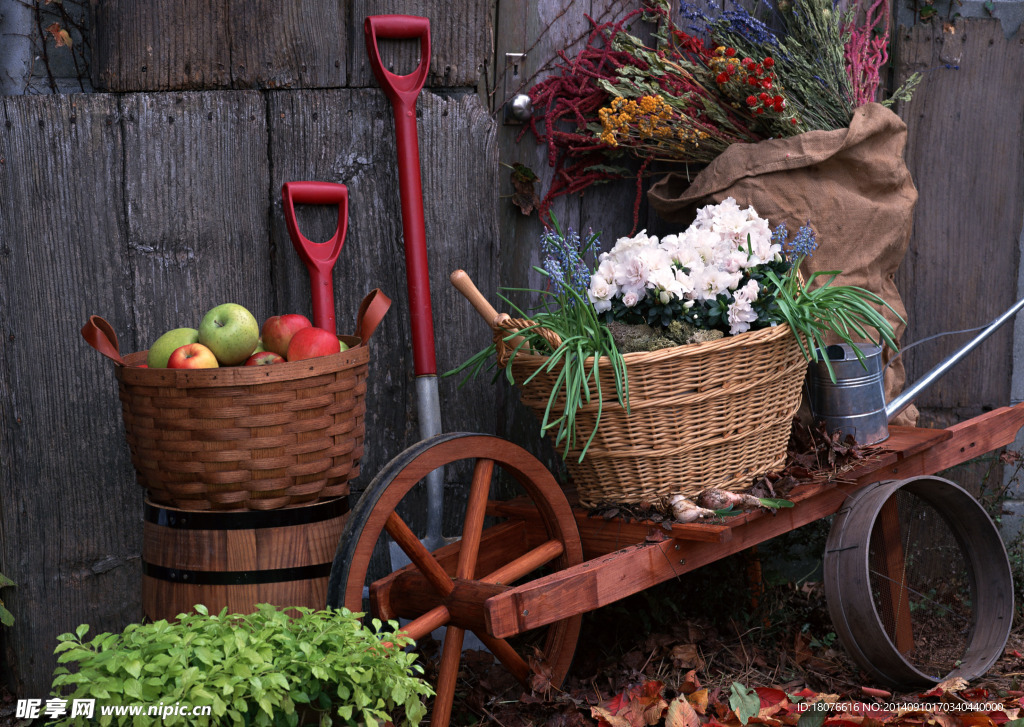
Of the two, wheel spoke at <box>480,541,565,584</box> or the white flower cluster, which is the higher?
the white flower cluster

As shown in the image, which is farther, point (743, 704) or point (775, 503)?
point (775, 503)

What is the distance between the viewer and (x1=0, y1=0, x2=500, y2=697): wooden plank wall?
221cm

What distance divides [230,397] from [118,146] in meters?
0.87

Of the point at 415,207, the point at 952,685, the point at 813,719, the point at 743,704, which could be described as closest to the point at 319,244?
the point at 415,207

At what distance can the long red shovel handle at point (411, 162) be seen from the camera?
7.55 ft

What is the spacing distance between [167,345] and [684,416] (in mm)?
1073

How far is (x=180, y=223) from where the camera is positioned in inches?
89.5

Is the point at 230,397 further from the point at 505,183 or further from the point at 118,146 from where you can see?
the point at 505,183

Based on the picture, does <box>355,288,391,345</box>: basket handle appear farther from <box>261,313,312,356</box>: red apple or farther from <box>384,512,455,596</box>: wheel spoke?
<box>384,512,455,596</box>: wheel spoke

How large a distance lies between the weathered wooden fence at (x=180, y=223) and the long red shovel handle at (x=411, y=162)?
0.06 metres

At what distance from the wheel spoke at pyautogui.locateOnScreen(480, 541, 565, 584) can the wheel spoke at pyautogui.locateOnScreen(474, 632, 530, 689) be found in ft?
0.41

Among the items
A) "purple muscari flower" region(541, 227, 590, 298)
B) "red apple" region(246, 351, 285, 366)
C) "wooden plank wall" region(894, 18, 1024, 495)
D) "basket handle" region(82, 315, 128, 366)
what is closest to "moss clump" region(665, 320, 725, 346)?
"purple muscari flower" region(541, 227, 590, 298)

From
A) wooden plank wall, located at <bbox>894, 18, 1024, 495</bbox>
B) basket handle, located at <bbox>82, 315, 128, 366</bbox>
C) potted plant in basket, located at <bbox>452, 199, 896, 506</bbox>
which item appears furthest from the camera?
wooden plank wall, located at <bbox>894, 18, 1024, 495</bbox>

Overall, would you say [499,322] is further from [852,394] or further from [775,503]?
[852,394]
